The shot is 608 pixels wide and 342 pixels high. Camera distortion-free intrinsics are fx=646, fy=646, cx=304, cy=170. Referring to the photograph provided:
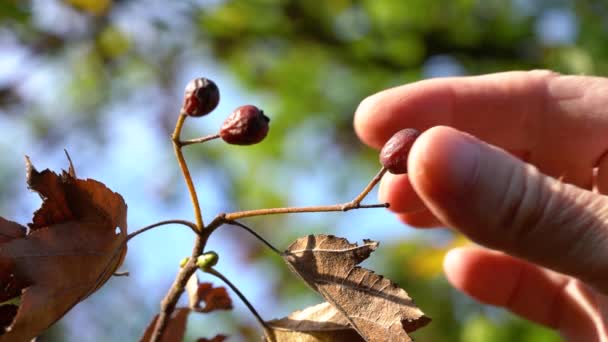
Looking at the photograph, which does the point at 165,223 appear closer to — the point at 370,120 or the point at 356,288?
the point at 356,288

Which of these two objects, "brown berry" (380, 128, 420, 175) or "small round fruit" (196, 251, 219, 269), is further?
"brown berry" (380, 128, 420, 175)

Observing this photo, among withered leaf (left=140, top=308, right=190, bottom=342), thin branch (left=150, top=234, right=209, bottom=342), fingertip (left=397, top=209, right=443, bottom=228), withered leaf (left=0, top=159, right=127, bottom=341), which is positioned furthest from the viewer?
fingertip (left=397, top=209, right=443, bottom=228)

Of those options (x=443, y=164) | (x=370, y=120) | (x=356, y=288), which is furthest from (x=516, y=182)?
(x=370, y=120)

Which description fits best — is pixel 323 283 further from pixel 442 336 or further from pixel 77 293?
pixel 442 336

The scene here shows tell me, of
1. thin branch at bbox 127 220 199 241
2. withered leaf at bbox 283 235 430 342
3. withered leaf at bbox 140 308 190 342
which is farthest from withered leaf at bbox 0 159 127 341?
withered leaf at bbox 283 235 430 342

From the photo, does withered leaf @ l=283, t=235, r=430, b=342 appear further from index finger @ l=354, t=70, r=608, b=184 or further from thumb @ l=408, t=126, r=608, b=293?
index finger @ l=354, t=70, r=608, b=184

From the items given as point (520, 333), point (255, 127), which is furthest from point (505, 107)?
point (520, 333)

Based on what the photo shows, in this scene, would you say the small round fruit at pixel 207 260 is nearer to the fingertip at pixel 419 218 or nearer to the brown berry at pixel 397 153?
the brown berry at pixel 397 153
